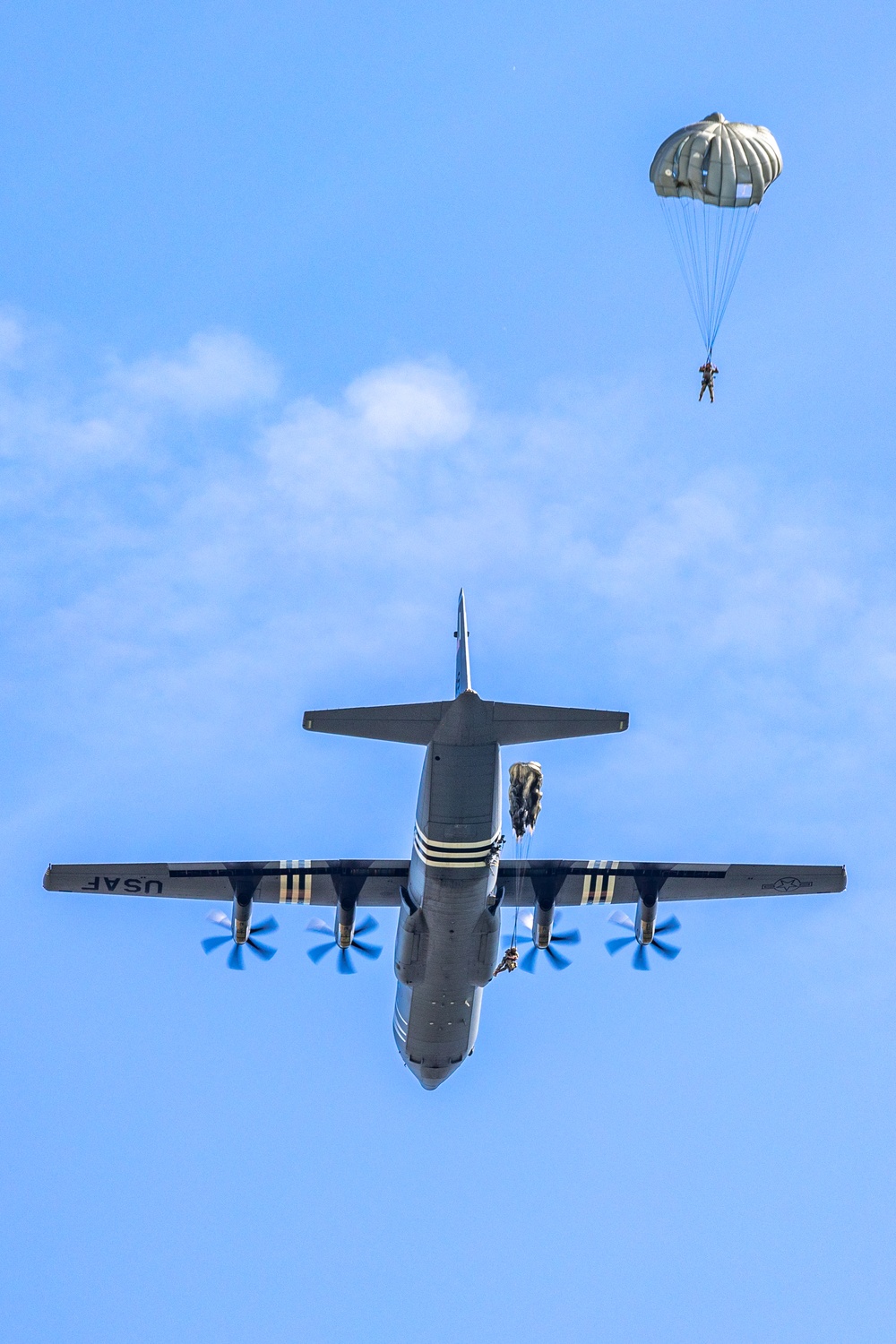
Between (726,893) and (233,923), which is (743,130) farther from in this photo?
(233,923)

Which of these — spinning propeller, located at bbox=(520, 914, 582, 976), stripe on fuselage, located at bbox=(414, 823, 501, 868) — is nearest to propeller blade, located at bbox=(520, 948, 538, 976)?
spinning propeller, located at bbox=(520, 914, 582, 976)

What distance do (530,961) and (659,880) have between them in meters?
5.66

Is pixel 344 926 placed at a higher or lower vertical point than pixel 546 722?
lower

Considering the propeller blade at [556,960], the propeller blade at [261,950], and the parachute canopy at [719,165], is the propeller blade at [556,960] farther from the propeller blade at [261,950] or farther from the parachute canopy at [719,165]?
the parachute canopy at [719,165]

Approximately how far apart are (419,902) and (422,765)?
5136 millimetres

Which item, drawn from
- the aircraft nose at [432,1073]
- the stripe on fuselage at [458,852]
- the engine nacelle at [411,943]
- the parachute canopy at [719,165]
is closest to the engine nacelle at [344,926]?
the engine nacelle at [411,943]

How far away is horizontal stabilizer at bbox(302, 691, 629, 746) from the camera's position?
4372 centimetres

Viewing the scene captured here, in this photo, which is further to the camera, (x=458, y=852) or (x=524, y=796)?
(x=524, y=796)

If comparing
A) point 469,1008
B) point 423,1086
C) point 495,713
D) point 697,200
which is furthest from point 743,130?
point 423,1086

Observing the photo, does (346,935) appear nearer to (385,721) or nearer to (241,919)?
(241,919)

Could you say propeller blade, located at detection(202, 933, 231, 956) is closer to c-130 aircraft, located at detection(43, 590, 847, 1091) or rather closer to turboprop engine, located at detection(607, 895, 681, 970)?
c-130 aircraft, located at detection(43, 590, 847, 1091)

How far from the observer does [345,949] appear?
52.4m

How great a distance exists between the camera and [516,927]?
2100 inches

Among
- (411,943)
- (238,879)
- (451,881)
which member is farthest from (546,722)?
(238,879)
